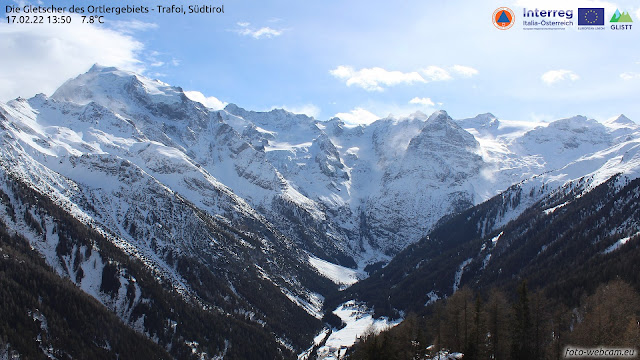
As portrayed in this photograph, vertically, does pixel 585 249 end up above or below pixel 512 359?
below

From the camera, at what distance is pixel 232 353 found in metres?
183

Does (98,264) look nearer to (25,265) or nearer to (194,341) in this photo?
(25,265)

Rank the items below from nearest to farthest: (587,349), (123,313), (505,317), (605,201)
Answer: (587,349)
(505,317)
(123,313)
(605,201)

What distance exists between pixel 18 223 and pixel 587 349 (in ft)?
599

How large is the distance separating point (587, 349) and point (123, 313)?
155m

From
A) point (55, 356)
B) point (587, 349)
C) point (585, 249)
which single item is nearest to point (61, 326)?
point (55, 356)

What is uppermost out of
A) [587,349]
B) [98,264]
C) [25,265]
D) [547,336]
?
[587,349]

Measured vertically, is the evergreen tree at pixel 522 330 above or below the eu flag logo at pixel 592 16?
below

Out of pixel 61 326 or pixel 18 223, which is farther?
pixel 18 223

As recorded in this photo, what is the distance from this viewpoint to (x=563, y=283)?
440 feet

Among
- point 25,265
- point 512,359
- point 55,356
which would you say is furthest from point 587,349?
point 25,265

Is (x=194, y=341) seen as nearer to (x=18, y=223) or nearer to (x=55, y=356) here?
(x=55, y=356)

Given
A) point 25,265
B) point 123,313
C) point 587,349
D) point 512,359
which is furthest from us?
point 123,313

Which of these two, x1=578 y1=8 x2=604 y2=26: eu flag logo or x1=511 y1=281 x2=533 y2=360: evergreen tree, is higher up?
x1=578 y1=8 x2=604 y2=26: eu flag logo
